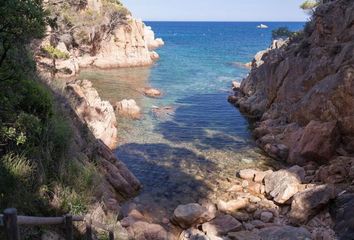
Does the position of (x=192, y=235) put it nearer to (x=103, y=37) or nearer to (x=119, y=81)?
(x=119, y=81)

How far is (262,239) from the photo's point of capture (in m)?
10.7

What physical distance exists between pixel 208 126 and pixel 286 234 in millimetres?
14383

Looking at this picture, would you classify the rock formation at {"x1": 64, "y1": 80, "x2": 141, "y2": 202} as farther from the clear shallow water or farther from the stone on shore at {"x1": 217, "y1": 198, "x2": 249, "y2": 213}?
the stone on shore at {"x1": 217, "y1": 198, "x2": 249, "y2": 213}

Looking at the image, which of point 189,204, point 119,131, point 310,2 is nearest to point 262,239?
point 189,204

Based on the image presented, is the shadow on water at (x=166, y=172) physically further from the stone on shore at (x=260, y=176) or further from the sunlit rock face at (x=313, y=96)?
the sunlit rock face at (x=313, y=96)

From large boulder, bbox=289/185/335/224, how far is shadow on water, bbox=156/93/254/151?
7.46 m

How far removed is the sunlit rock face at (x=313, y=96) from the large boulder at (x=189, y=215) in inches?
272

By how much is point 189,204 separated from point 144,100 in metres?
19.6

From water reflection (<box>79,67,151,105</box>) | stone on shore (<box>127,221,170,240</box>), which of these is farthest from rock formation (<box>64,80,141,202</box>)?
water reflection (<box>79,67,151,105</box>)

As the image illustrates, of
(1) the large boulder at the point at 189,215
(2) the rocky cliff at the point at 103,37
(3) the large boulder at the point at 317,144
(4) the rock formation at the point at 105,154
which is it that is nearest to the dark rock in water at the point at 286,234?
(1) the large boulder at the point at 189,215

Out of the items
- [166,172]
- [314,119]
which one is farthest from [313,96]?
[166,172]

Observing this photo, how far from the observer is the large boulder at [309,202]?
476 inches

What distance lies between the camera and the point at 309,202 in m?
12.2

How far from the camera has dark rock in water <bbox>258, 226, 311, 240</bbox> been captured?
1025 cm
